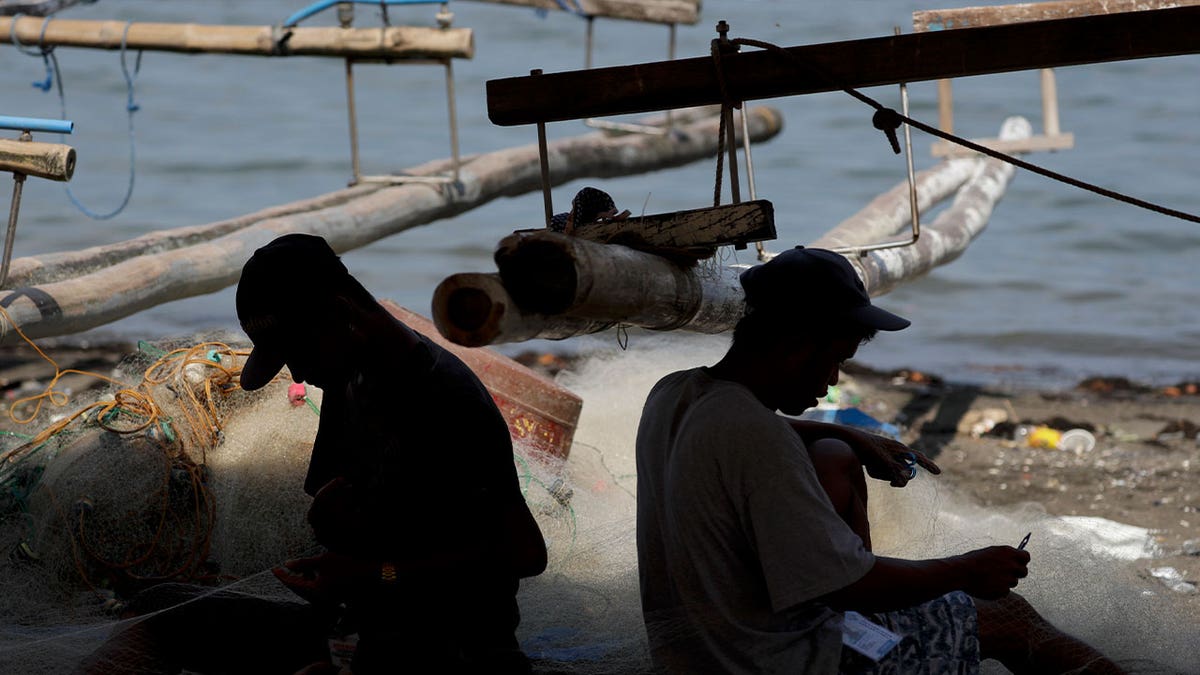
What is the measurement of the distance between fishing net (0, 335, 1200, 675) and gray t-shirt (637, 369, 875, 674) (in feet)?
1.22

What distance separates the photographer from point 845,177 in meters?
16.9

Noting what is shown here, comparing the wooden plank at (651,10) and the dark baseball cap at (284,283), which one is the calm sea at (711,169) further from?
the dark baseball cap at (284,283)

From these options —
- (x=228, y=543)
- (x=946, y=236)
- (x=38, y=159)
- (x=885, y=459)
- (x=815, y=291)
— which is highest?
(x=38, y=159)

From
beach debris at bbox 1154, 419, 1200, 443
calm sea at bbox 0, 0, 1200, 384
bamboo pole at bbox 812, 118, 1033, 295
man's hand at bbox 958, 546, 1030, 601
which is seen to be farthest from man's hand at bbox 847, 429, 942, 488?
beach debris at bbox 1154, 419, 1200, 443

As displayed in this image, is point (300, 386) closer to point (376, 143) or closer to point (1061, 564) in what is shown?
point (1061, 564)

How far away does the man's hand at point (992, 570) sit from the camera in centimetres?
256

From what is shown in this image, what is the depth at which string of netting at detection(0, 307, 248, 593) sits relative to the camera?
12.3 ft

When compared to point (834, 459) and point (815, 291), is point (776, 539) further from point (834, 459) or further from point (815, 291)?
point (834, 459)

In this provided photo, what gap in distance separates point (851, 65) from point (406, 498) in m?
1.36

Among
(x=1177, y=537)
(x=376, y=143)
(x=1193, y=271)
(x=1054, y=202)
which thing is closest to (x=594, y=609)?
(x=1177, y=537)

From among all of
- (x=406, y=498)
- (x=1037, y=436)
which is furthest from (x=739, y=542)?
(x=1037, y=436)

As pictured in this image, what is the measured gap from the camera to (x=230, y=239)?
612 centimetres

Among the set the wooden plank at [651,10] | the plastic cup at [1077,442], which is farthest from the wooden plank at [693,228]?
the wooden plank at [651,10]

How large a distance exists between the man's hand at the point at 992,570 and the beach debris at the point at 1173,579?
2282 mm
